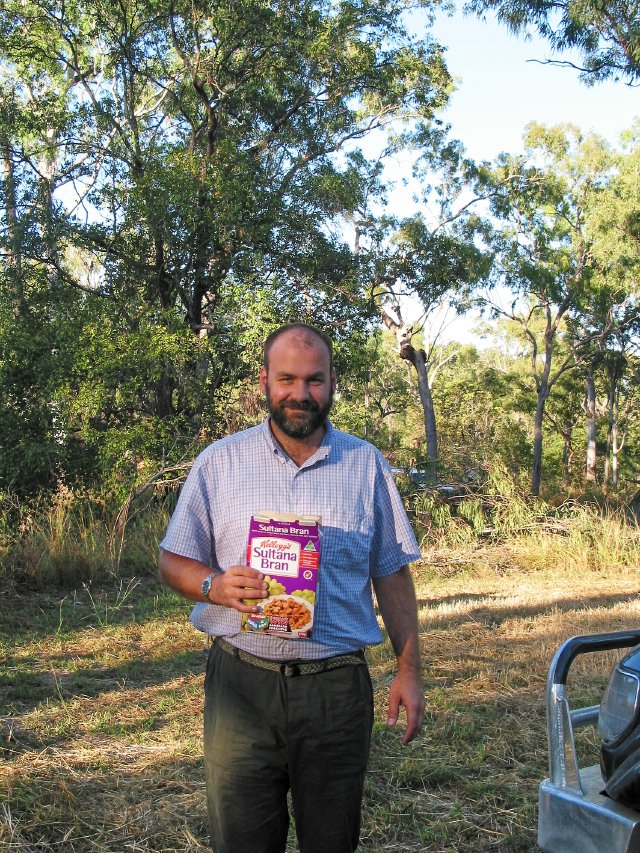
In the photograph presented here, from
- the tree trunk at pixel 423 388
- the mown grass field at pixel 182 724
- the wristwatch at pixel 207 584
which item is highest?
the tree trunk at pixel 423 388

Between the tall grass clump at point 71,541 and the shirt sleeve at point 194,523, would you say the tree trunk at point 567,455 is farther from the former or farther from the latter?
the shirt sleeve at point 194,523

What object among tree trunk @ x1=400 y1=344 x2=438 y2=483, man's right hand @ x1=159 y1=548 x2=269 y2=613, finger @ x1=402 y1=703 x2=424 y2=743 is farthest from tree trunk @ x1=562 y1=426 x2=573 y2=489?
man's right hand @ x1=159 y1=548 x2=269 y2=613

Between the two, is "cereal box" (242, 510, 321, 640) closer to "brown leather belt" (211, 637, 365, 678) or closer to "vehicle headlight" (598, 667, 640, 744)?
"brown leather belt" (211, 637, 365, 678)

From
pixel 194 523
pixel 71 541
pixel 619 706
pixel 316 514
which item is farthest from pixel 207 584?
pixel 71 541

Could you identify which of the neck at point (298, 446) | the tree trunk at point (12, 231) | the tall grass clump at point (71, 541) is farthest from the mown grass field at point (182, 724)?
the tree trunk at point (12, 231)

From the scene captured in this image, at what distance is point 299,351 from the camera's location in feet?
8.80

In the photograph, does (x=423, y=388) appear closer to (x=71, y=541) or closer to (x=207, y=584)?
(x=71, y=541)

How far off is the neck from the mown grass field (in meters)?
1.83

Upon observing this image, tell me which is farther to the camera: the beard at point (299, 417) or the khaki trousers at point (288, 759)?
the beard at point (299, 417)

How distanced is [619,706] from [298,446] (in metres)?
1.14

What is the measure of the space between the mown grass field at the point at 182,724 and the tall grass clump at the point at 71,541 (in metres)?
0.38

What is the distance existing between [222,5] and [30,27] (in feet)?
12.9

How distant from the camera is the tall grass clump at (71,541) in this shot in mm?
9242

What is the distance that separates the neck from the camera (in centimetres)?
272
